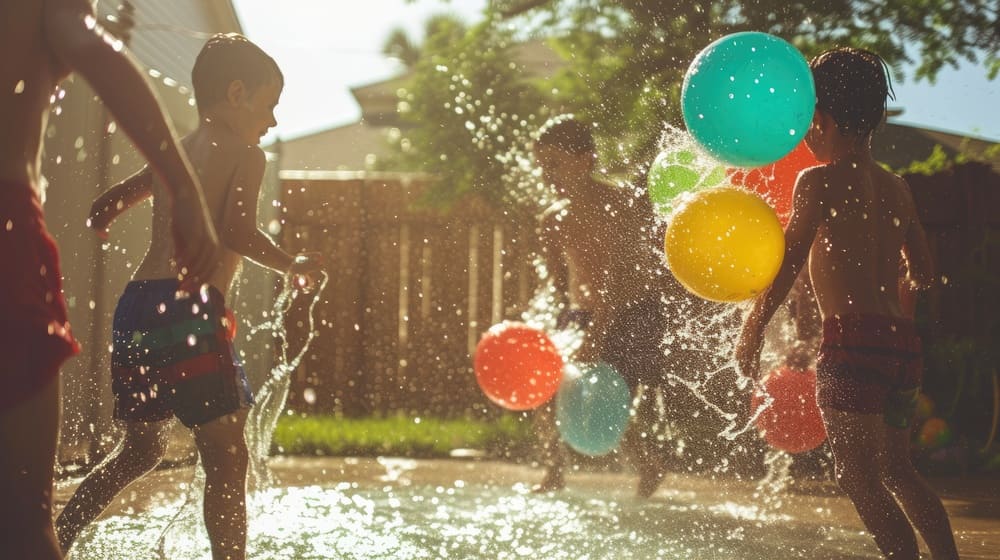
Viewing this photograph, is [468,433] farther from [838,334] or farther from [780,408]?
[838,334]

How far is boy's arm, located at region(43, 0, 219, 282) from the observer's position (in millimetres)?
1531

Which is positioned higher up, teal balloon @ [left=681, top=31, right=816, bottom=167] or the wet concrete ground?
teal balloon @ [left=681, top=31, right=816, bottom=167]

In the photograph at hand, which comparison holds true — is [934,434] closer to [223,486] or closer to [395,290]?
[223,486]

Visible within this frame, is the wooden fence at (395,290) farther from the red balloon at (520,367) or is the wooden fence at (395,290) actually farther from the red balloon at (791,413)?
the red balloon at (791,413)

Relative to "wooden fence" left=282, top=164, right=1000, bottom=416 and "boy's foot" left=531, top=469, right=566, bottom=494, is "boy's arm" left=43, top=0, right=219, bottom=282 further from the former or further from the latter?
"wooden fence" left=282, top=164, right=1000, bottom=416

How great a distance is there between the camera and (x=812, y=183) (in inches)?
111

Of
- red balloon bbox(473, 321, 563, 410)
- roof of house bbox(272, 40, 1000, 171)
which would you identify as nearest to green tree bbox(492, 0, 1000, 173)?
roof of house bbox(272, 40, 1000, 171)

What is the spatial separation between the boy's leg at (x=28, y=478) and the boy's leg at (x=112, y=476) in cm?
116

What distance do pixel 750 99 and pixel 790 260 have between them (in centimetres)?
58

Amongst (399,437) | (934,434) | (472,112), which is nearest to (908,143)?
(472,112)

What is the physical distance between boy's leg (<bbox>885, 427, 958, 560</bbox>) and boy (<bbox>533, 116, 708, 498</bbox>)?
1857 millimetres

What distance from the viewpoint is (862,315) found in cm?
277

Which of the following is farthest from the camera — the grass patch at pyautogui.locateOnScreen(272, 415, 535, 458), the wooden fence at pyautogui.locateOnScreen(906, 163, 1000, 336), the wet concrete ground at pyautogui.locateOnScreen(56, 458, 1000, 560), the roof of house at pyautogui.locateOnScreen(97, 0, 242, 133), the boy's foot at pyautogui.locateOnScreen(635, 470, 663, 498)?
the wooden fence at pyautogui.locateOnScreen(906, 163, 1000, 336)

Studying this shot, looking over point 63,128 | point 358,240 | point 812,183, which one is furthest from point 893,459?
point 358,240
